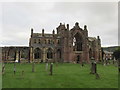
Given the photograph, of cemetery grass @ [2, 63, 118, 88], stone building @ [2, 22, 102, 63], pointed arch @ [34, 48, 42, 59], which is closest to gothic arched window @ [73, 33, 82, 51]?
stone building @ [2, 22, 102, 63]

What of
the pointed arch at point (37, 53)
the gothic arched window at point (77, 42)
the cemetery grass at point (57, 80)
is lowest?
the cemetery grass at point (57, 80)

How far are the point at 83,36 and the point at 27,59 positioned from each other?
74.2ft

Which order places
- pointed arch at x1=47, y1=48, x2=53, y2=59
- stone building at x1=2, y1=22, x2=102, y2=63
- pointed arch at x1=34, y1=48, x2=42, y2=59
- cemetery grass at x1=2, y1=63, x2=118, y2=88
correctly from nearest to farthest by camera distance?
cemetery grass at x1=2, y1=63, x2=118, y2=88
stone building at x1=2, y1=22, x2=102, y2=63
pointed arch at x1=34, y1=48, x2=42, y2=59
pointed arch at x1=47, y1=48, x2=53, y2=59

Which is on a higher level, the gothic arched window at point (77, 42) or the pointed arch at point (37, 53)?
the gothic arched window at point (77, 42)

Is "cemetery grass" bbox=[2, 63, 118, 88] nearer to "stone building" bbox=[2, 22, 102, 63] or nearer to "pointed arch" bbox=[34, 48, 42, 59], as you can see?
"stone building" bbox=[2, 22, 102, 63]

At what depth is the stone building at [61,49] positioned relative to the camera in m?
63.5

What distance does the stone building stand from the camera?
208 feet

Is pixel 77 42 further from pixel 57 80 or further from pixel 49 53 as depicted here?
pixel 57 80

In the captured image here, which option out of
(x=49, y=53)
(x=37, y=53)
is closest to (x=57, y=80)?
(x=37, y=53)

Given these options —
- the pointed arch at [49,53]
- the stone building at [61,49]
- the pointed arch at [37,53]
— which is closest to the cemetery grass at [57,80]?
the stone building at [61,49]

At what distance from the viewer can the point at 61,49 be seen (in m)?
66.6

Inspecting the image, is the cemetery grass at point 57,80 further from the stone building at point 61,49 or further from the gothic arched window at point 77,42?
the gothic arched window at point 77,42

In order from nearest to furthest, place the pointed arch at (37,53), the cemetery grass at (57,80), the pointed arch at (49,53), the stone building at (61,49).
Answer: the cemetery grass at (57,80), the stone building at (61,49), the pointed arch at (37,53), the pointed arch at (49,53)

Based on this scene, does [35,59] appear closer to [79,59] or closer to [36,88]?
[79,59]
